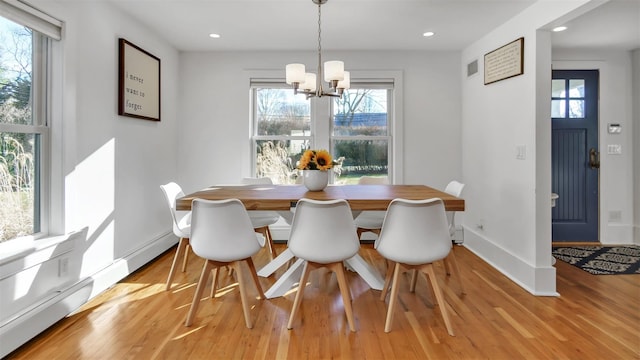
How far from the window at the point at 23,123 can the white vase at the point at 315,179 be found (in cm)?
183

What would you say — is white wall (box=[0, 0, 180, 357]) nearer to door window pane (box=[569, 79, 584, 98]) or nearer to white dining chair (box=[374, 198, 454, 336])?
white dining chair (box=[374, 198, 454, 336])

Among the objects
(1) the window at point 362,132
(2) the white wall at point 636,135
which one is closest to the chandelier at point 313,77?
(1) the window at point 362,132

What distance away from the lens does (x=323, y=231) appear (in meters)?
2.09

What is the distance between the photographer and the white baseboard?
Result: 1.92m

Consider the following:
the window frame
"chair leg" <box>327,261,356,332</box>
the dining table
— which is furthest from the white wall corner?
the window frame

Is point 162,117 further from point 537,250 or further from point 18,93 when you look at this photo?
point 537,250

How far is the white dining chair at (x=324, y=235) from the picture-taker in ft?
6.75

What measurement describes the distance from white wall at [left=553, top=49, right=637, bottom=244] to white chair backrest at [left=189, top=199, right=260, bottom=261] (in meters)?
4.30

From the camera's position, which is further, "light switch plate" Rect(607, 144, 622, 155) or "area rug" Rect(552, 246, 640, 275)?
"light switch plate" Rect(607, 144, 622, 155)

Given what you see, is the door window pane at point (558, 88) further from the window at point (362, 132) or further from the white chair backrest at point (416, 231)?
the white chair backrest at point (416, 231)

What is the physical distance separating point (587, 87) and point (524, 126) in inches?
81.5

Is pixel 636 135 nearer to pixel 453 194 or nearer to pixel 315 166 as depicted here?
pixel 453 194

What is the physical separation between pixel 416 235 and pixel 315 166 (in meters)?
1.03

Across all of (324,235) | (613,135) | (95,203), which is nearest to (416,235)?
(324,235)
